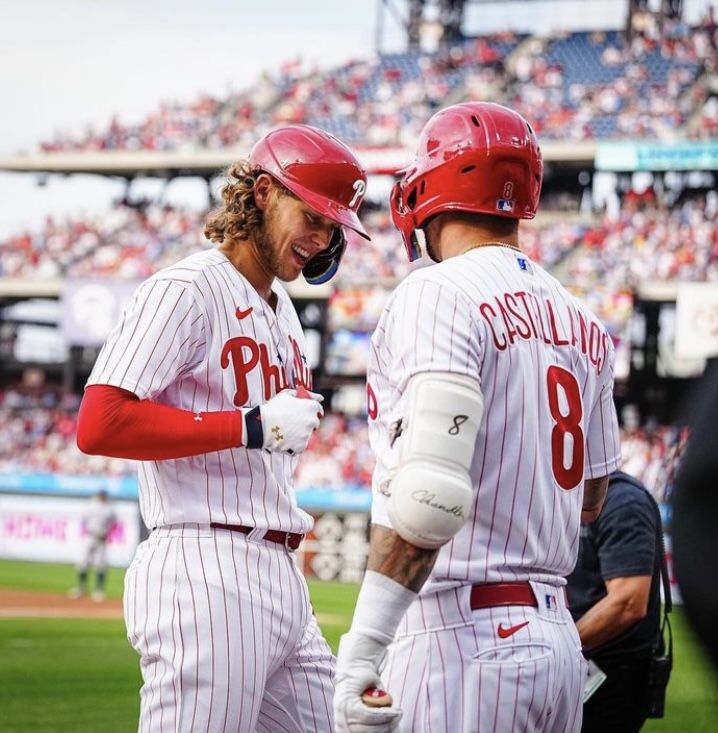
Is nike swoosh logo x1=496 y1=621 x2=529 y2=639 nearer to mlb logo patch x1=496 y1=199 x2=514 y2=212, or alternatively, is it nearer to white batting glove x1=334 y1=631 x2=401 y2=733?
white batting glove x1=334 y1=631 x2=401 y2=733

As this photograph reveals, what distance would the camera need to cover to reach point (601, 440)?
3.31 meters

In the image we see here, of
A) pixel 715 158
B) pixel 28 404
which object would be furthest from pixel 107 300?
pixel 715 158

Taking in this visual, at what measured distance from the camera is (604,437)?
331 cm

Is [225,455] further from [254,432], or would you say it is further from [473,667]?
[473,667]

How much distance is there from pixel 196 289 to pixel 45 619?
1303 centimetres

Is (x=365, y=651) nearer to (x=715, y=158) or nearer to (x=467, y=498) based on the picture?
(x=467, y=498)

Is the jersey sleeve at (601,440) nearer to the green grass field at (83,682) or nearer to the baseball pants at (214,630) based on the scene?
the baseball pants at (214,630)

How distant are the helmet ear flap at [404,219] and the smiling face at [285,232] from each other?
0.55m

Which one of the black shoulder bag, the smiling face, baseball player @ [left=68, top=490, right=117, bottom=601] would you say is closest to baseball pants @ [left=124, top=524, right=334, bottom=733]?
the smiling face

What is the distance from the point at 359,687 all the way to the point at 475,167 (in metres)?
1.28

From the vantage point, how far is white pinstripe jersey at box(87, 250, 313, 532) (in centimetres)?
354

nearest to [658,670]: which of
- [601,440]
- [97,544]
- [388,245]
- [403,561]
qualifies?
[601,440]

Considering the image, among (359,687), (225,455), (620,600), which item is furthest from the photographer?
(620,600)

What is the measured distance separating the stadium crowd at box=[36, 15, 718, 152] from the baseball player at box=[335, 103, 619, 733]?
2960 centimetres
